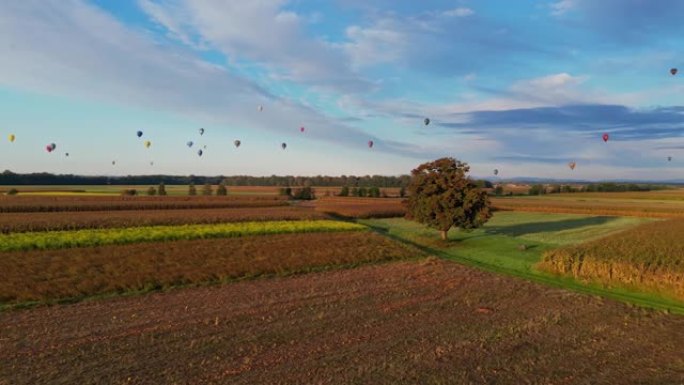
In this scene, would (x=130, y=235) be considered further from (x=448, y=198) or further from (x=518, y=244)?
(x=518, y=244)

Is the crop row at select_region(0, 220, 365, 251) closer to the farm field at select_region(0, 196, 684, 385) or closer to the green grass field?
the farm field at select_region(0, 196, 684, 385)

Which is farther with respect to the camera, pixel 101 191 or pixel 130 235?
pixel 101 191

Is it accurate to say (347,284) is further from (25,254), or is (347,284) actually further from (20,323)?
(25,254)

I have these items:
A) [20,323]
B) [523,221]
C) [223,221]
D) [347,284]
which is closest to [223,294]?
[347,284]

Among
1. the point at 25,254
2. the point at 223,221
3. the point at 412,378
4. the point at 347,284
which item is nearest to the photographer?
the point at 412,378

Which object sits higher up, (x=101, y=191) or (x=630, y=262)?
(x=101, y=191)

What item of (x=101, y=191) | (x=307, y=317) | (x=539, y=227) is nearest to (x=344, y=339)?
(x=307, y=317)

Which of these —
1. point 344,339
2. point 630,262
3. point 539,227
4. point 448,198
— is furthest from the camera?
point 539,227
